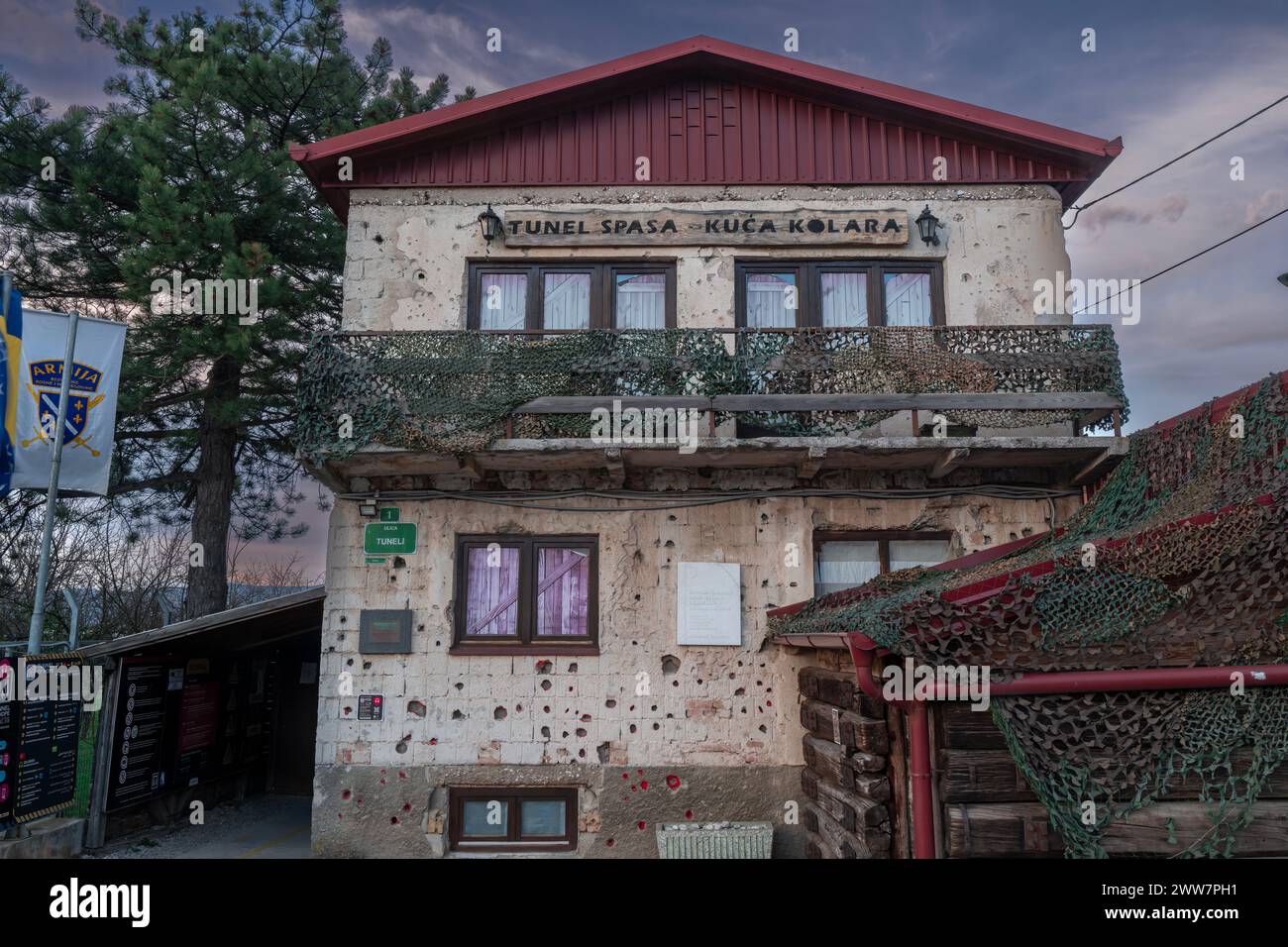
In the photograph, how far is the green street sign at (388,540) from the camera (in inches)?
404

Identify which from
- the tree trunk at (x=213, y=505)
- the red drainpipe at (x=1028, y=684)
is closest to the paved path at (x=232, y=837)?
the tree trunk at (x=213, y=505)

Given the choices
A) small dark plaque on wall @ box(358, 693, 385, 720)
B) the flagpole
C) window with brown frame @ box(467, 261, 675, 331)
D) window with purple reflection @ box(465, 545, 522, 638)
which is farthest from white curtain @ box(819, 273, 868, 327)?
the flagpole

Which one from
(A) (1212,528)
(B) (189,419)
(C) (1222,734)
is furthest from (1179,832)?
(B) (189,419)

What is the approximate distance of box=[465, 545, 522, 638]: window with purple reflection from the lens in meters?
10.2

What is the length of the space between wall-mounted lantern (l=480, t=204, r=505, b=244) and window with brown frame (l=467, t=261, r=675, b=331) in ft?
1.25

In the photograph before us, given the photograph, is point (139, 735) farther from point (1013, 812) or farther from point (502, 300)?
point (1013, 812)

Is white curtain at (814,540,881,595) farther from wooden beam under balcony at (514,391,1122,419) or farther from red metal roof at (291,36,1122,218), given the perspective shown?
red metal roof at (291,36,1122,218)

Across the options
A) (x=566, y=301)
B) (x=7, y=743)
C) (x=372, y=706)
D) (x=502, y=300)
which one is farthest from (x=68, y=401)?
(x=566, y=301)

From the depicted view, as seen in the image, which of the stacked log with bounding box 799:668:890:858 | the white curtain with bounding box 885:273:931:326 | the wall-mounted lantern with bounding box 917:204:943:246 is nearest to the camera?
the stacked log with bounding box 799:668:890:858

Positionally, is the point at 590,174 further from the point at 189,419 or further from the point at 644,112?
the point at 189,419

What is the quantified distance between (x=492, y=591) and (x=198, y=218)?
8098 mm

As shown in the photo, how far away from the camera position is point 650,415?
9.94m

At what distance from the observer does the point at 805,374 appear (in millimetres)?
10102

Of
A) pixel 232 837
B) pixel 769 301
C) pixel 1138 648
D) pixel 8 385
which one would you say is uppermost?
pixel 769 301
